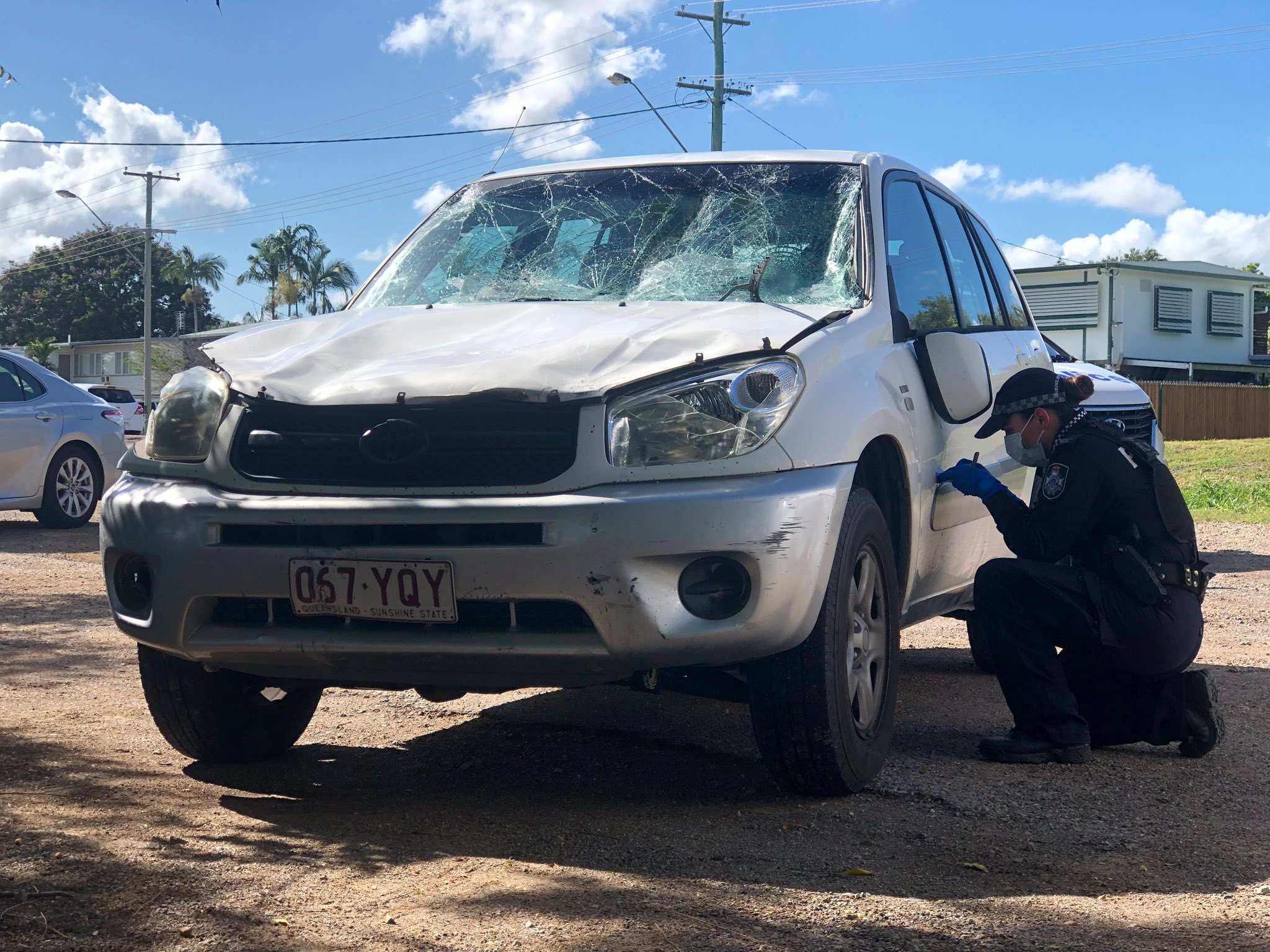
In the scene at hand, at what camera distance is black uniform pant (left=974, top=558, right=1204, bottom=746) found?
4.51 m

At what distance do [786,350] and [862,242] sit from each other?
1.03 m

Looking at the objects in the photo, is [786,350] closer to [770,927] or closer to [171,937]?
[770,927]

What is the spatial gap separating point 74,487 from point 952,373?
378 inches

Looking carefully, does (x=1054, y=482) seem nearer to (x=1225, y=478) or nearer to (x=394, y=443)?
(x=394, y=443)

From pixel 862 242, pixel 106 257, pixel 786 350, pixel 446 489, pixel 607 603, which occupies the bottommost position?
pixel 607 603

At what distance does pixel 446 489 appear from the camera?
3473 millimetres

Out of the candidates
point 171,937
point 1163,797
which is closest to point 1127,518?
point 1163,797

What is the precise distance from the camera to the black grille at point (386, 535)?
341 cm

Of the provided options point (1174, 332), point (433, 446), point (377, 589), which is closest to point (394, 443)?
point (433, 446)

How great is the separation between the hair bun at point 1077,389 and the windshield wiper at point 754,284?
3.60 ft

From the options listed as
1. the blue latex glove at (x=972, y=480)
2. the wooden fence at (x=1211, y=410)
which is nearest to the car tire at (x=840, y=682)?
the blue latex glove at (x=972, y=480)

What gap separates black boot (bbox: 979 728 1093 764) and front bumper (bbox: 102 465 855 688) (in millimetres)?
1292

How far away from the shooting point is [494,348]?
377 cm

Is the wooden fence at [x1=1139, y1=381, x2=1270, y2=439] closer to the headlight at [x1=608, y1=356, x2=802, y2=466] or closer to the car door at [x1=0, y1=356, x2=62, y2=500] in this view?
the car door at [x1=0, y1=356, x2=62, y2=500]
